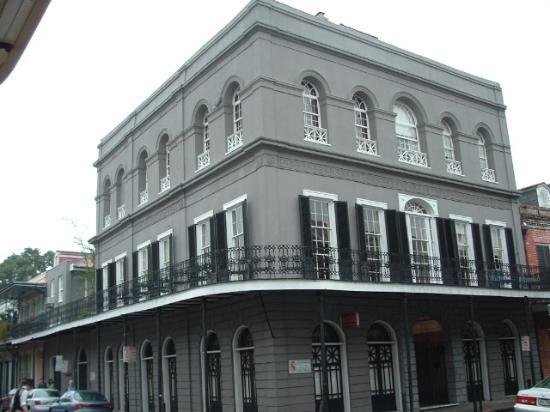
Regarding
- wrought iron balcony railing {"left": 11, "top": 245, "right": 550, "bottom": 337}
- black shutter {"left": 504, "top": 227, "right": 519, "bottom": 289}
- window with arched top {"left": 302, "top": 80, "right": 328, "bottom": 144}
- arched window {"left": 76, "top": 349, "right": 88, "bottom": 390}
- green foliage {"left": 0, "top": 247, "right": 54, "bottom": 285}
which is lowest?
arched window {"left": 76, "top": 349, "right": 88, "bottom": 390}

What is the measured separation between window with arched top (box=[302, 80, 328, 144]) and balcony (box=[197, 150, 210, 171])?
368cm

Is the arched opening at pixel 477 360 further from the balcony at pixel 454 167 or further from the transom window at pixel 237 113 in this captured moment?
the transom window at pixel 237 113

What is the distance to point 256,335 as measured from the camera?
57.4 feet

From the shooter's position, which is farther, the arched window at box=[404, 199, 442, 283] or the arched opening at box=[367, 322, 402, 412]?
the arched window at box=[404, 199, 442, 283]

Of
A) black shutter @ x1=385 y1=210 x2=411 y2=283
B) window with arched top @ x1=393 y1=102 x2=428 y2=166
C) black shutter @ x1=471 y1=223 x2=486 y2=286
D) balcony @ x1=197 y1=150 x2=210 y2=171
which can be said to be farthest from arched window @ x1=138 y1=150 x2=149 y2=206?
black shutter @ x1=471 y1=223 x2=486 y2=286

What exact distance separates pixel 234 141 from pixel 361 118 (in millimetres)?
4545

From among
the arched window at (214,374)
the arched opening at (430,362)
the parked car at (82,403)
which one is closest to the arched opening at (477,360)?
the arched opening at (430,362)

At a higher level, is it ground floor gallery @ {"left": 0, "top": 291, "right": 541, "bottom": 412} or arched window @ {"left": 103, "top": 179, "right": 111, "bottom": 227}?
arched window @ {"left": 103, "top": 179, "right": 111, "bottom": 227}

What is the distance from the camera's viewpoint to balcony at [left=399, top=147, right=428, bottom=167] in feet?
71.9

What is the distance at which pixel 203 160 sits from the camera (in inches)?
848

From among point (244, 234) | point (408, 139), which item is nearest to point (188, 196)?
point (244, 234)

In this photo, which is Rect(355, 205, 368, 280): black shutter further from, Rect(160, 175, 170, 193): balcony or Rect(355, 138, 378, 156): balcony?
Rect(160, 175, 170, 193): balcony

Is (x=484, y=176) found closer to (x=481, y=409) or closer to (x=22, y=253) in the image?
(x=481, y=409)

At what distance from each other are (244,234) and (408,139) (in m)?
7.71
